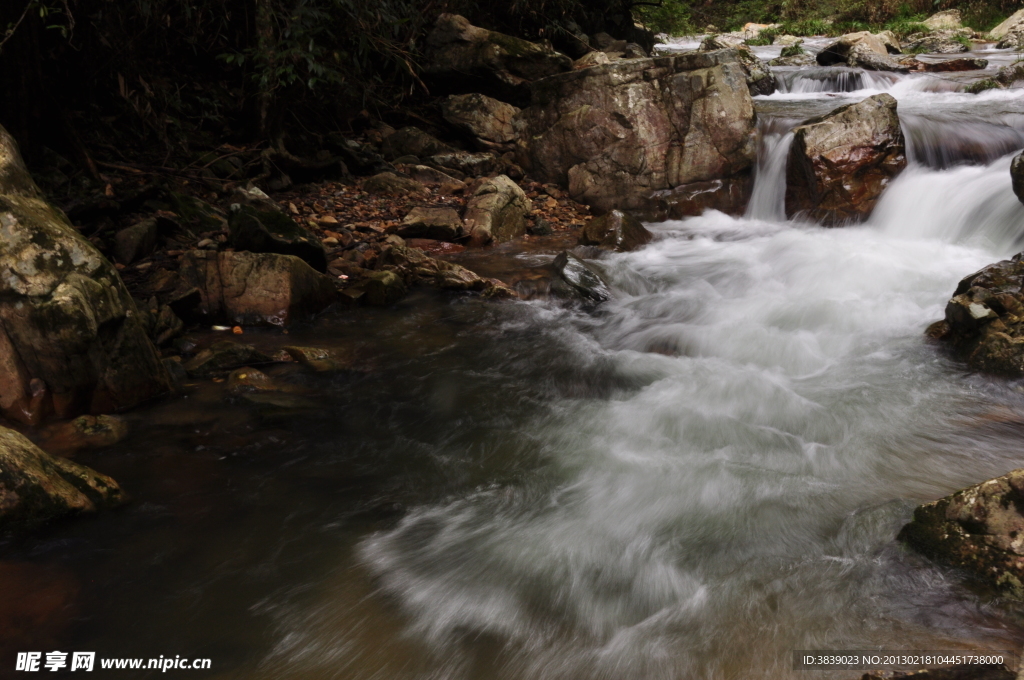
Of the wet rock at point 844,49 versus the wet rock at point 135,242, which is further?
the wet rock at point 844,49

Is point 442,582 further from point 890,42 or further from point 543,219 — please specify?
point 890,42

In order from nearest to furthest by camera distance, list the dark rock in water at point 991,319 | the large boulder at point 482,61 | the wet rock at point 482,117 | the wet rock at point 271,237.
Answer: the dark rock in water at point 991,319, the wet rock at point 271,237, the wet rock at point 482,117, the large boulder at point 482,61

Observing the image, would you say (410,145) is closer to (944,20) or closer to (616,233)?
(616,233)

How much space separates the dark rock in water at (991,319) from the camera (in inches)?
174

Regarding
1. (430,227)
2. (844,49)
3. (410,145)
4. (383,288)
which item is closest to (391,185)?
(430,227)

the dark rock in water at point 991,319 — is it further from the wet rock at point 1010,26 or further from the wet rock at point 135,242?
the wet rock at point 1010,26

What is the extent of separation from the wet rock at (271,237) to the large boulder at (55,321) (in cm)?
170

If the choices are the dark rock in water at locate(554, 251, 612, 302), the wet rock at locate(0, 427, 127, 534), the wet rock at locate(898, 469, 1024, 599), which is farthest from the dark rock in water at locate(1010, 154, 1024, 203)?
the wet rock at locate(0, 427, 127, 534)

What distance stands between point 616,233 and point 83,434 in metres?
5.94

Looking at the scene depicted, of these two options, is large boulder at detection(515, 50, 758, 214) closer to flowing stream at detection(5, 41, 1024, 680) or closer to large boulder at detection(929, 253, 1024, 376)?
flowing stream at detection(5, 41, 1024, 680)

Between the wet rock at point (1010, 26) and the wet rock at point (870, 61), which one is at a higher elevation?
the wet rock at point (1010, 26)

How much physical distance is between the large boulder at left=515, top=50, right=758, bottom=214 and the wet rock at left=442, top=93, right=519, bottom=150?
1.37m

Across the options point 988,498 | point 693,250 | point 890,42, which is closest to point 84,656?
point 988,498

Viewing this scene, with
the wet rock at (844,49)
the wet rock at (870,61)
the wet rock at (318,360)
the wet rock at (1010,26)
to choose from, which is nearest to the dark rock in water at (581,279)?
the wet rock at (318,360)
